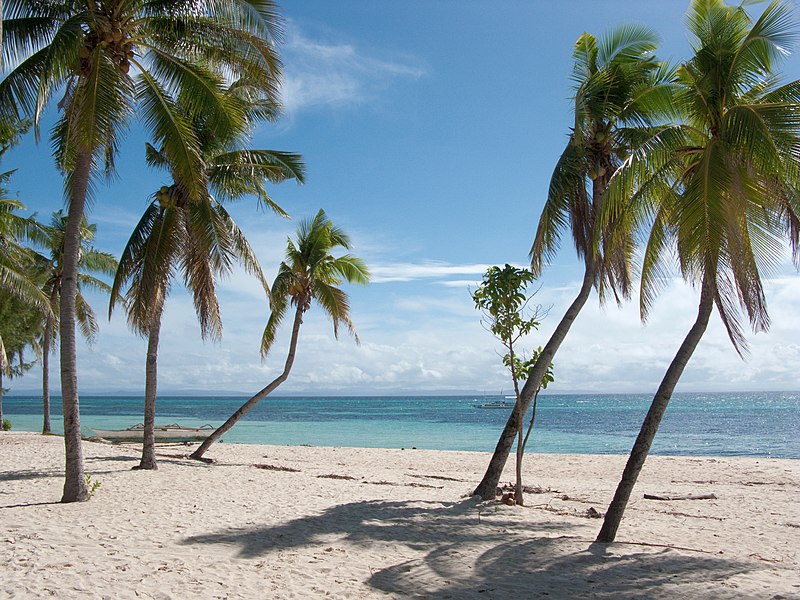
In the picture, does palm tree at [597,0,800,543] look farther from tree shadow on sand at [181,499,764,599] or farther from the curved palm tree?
the curved palm tree

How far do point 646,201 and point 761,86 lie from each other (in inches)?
73.8

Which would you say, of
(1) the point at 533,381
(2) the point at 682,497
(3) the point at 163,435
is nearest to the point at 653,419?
(1) the point at 533,381

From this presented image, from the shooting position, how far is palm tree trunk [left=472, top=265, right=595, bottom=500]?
1010 cm

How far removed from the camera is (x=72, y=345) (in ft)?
28.5

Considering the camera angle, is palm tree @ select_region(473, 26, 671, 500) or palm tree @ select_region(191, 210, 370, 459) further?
palm tree @ select_region(191, 210, 370, 459)

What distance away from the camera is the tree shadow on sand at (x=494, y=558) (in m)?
5.61

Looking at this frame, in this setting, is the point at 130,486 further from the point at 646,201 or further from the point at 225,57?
the point at 646,201

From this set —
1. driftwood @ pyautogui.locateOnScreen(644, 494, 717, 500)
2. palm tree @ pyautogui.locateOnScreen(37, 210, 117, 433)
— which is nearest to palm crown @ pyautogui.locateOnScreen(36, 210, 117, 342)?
palm tree @ pyautogui.locateOnScreen(37, 210, 117, 433)

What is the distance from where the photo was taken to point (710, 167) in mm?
6914

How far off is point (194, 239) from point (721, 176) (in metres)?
9.03

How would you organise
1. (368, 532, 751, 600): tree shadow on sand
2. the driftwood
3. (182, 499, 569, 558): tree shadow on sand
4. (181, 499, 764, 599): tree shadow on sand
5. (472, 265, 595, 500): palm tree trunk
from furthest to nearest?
the driftwood < (472, 265, 595, 500): palm tree trunk < (182, 499, 569, 558): tree shadow on sand < (181, 499, 764, 599): tree shadow on sand < (368, 532, 751, 600): tree shadow on sand

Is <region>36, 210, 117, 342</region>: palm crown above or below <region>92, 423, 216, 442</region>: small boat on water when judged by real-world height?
above

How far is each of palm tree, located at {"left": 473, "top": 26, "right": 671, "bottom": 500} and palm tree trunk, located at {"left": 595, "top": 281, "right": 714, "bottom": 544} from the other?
87.9 inches

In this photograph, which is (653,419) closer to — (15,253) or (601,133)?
(601,133)
